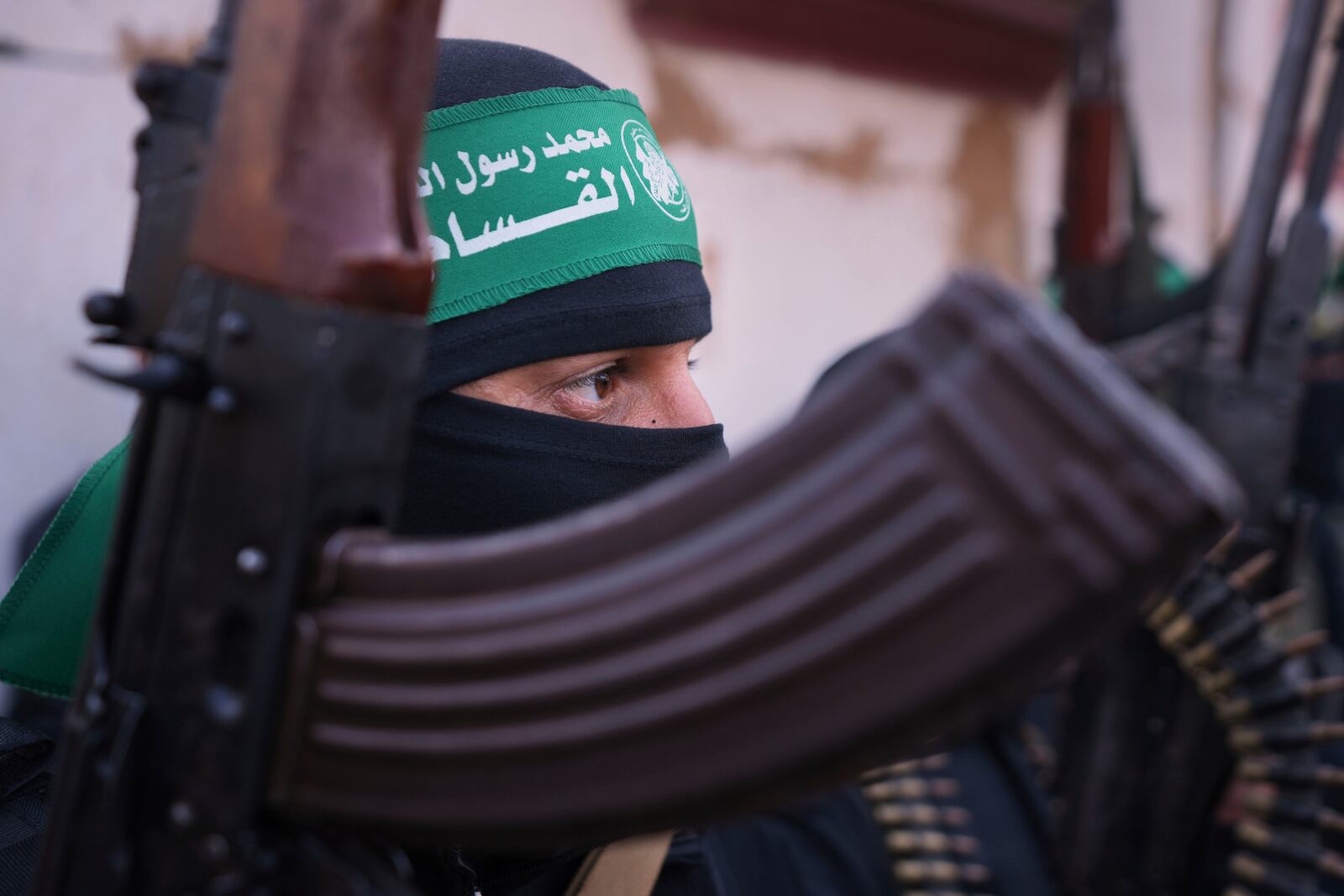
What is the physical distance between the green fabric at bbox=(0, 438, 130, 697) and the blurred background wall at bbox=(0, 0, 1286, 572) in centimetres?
71

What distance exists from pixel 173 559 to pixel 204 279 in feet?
0.60

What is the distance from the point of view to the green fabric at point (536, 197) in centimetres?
116

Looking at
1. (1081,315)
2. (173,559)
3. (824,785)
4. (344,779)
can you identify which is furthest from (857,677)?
(1081,315)

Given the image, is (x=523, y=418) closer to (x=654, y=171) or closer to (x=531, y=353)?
(x=531, y=353)

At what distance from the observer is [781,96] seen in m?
2.79

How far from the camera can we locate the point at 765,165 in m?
2.74

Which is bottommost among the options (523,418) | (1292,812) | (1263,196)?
(1292,812)

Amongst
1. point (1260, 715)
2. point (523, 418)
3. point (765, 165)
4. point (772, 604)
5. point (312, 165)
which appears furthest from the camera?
point (765, 165)

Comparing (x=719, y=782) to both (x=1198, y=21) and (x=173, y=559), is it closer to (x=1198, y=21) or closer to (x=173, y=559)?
(x=173, y=559)

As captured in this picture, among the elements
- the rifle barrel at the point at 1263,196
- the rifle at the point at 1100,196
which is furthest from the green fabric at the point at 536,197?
the rifle at the point at 1100,196

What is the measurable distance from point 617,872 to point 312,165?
30.5 inches

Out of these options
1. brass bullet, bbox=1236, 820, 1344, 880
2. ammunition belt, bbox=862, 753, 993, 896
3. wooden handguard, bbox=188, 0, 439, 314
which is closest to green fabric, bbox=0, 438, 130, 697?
wooden handguard, bbox=188, 0, 439, 314

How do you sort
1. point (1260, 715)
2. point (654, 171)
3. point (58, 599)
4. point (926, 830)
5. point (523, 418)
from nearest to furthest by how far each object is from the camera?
point (58, 599) → point (523, 418) → point (654, 171) → point (926, 830) → point (1260, 715)

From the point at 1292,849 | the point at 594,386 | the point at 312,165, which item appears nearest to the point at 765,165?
the point at 594,386
